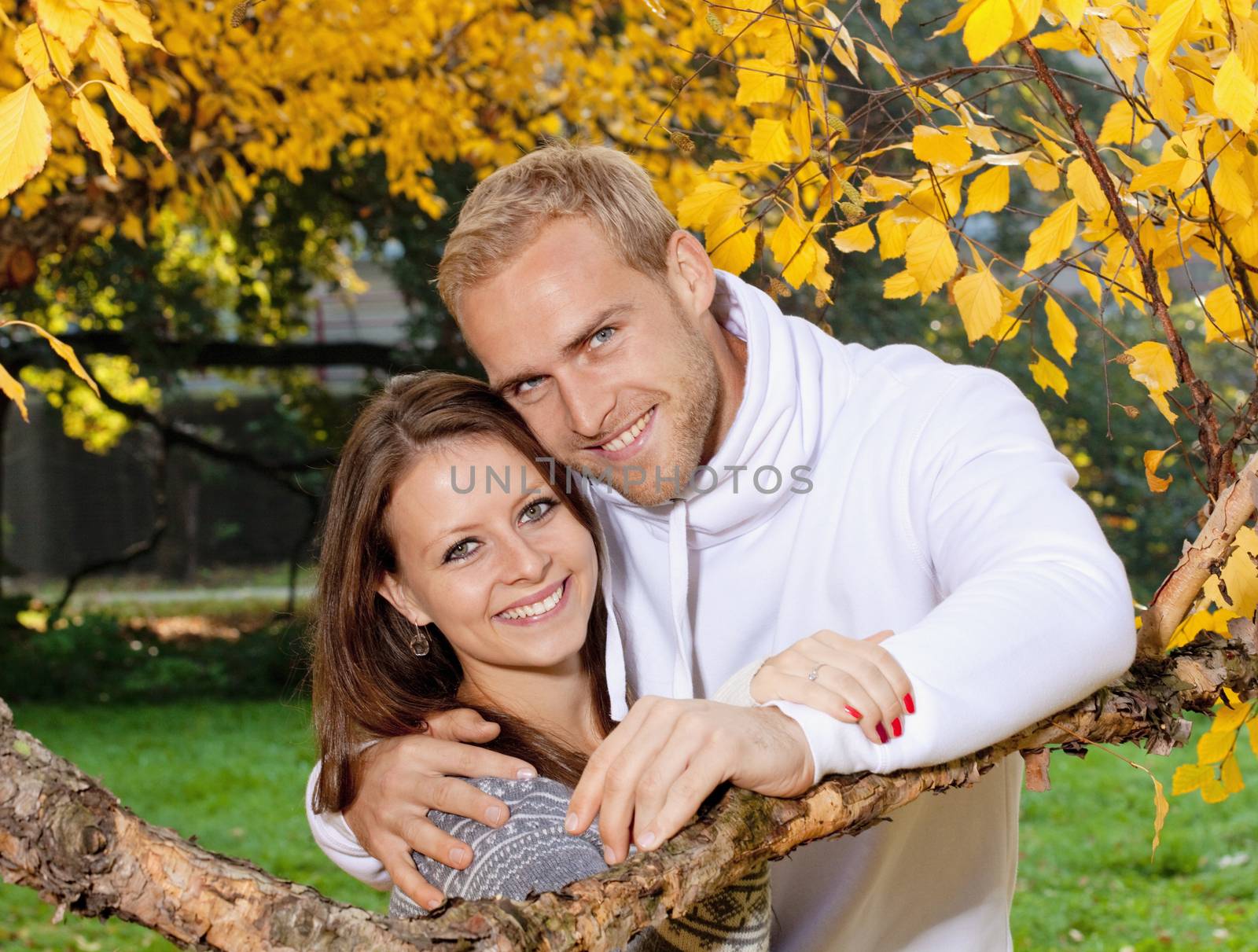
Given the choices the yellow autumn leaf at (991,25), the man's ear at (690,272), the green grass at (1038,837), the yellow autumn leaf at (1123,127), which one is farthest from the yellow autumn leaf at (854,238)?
the green grass at (1038,837)

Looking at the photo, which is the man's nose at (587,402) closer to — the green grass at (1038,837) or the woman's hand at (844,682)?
the woman's hand at (844,682)

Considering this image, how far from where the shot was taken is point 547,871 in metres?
1.40

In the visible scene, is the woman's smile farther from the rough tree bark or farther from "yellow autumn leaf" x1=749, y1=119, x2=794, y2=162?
the rough tree bark

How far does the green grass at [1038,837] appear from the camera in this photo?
4.84 m

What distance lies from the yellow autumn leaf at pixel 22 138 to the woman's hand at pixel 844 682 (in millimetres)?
827

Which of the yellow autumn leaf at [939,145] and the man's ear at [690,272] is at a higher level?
the yellow autumn leaf at [939,145]

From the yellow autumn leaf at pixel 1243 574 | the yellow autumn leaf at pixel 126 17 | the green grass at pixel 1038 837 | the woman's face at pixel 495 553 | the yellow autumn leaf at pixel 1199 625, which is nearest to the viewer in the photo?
the yellow autumn leaf at pixel 126 17

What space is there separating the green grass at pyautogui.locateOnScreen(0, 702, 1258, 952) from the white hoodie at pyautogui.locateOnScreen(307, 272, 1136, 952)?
7.02 feet

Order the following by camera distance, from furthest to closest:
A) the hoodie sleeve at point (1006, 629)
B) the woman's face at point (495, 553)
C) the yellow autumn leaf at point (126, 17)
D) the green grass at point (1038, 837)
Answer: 1. the green grass at point (1038, 837)
2. the woman's face at point (495, 553)
3. the yellow autumn leaf at point (126, 17)
4. the hoodie sleeve at point (1006, 629)

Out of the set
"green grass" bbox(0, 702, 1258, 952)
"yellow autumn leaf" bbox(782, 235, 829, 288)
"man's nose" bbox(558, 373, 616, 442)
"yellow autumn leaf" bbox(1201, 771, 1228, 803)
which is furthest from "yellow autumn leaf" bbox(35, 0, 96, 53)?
"green grass" bbox(0, 702, 1258, 952)

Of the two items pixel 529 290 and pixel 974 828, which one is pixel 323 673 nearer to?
pixel 529 290

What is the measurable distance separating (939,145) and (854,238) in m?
0.35

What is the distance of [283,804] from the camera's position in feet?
20.5

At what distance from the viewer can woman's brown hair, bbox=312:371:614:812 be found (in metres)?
1.96
